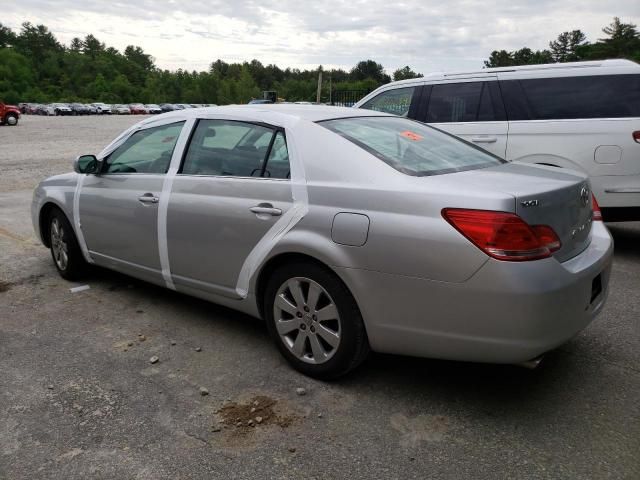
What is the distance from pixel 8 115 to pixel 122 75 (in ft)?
346

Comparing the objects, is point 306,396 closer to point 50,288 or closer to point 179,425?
point 179,425

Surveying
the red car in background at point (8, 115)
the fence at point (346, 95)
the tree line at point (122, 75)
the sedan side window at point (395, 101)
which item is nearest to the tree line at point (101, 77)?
the tree line at point (122, 75)

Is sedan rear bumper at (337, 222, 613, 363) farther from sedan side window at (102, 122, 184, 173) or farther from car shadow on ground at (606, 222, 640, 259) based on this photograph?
car shadow on ground at (606, 222, 640, 259)

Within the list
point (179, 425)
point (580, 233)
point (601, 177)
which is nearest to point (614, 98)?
point (601, 177)

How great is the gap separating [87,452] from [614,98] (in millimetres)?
5519

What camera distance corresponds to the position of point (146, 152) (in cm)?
433

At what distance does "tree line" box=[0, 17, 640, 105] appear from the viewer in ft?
335

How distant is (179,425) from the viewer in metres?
2.80

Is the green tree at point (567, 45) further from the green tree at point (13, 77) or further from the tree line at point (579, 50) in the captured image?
the green tree at point (13, 77)

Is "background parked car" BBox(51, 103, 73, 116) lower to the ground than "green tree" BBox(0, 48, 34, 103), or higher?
lower

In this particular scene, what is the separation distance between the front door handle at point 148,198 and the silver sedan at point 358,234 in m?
0.02

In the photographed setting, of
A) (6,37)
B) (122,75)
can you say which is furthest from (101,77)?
(6,37)

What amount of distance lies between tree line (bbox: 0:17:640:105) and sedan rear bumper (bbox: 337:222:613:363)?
93472 mm

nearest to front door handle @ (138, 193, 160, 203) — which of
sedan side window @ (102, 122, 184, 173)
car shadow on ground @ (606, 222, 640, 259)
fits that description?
sedan side window @ (102, 122, 184, 173)
